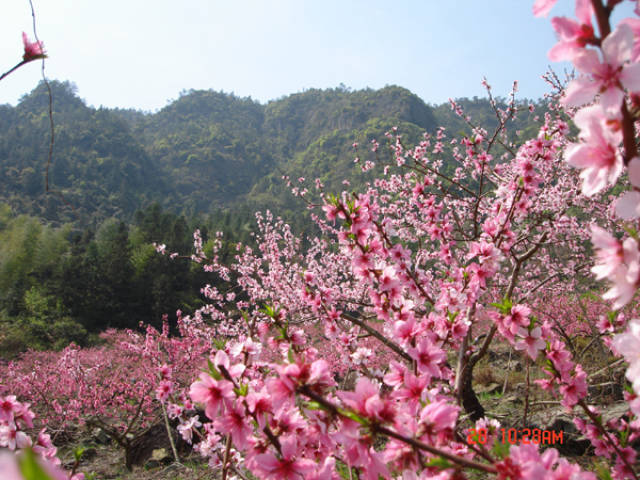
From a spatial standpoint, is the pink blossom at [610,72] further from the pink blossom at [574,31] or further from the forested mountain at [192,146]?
the forested mountain at [192,146]

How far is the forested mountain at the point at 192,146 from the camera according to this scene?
6512 centimetres

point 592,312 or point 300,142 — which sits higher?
point 300,142

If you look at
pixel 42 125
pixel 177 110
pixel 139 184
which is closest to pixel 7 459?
pixel 139 184

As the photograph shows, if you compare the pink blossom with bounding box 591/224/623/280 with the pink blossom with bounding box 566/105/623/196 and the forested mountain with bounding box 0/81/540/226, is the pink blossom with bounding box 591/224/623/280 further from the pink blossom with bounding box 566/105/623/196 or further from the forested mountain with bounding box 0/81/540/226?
the forested mountain with bounding box 0/81/540/226

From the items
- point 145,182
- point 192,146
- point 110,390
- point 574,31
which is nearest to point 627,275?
point 574,31

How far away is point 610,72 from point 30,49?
228cm

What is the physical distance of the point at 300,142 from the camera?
371 feet

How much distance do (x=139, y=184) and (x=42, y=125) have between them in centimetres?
2262

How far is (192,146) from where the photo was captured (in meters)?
103

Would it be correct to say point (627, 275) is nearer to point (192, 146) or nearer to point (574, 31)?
point (574, 31)

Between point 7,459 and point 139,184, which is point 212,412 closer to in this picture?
point 7,459

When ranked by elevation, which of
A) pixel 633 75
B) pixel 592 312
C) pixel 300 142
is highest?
pixel 300 142

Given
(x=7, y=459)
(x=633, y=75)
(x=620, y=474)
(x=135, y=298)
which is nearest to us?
(x=7, y=459)

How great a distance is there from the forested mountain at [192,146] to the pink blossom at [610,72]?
5459 cm
